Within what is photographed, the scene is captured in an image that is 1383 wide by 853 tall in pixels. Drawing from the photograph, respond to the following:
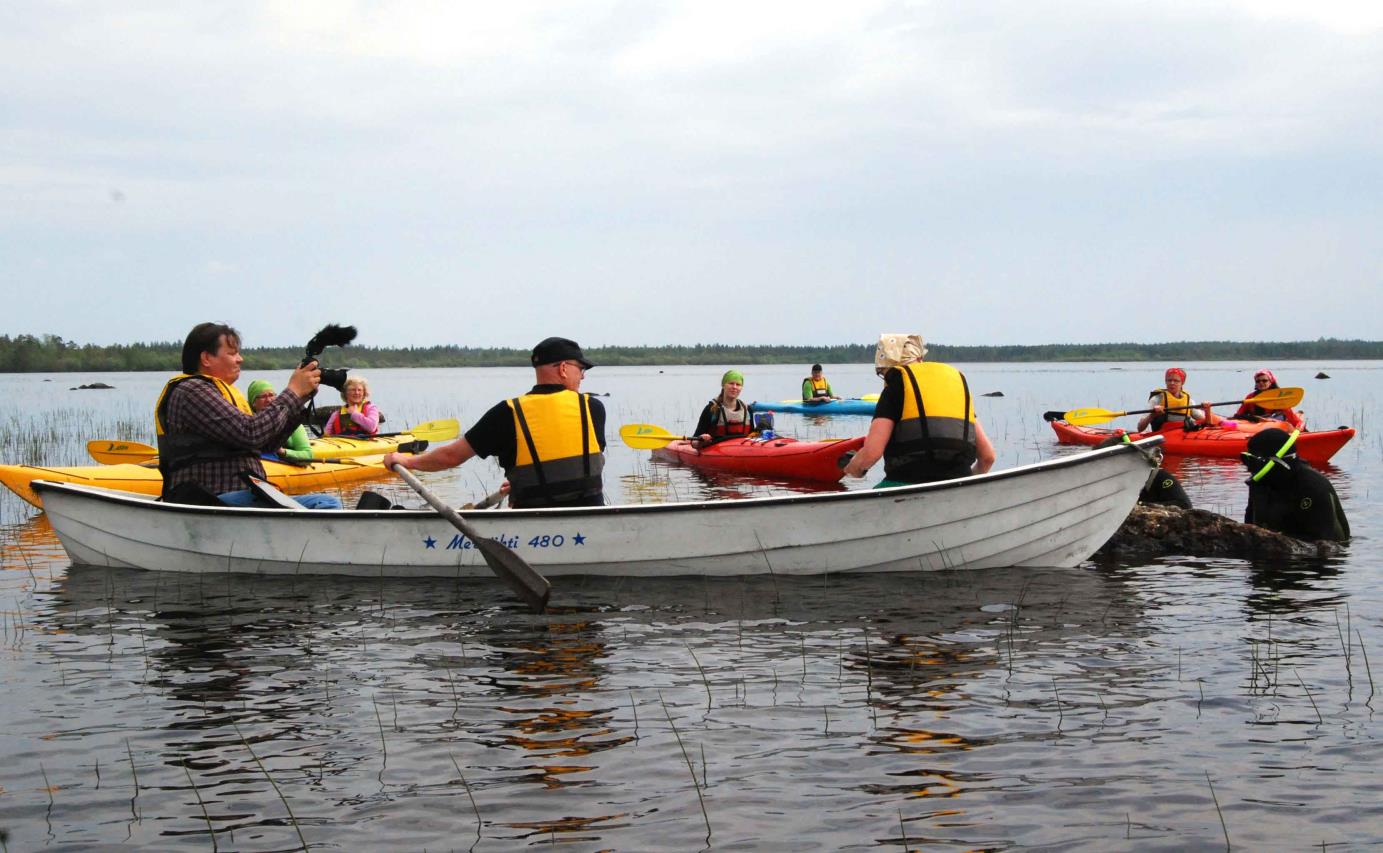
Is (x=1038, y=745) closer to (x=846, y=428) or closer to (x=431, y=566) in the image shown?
(x=431, y=566)

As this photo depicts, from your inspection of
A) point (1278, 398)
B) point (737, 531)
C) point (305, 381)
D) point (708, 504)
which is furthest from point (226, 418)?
point (1278, 398)

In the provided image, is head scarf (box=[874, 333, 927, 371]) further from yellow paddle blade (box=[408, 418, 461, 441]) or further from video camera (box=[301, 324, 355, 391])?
yellow paddle blade (box=[408, 418, 461, 441])

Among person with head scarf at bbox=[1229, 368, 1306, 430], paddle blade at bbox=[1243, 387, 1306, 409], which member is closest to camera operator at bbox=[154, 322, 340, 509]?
person with head scarf at bbox=[1229, 368, 1306, 430]

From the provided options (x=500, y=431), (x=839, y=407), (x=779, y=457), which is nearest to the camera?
(x=500, y=431)

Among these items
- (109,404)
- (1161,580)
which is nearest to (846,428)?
(1161,580)

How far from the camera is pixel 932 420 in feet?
28.3

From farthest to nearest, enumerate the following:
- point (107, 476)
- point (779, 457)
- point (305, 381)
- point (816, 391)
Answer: point (816, 391) < point (779, 457) < point (107, 476) < point (305, 381)

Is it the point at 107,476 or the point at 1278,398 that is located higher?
the point at 1278,398

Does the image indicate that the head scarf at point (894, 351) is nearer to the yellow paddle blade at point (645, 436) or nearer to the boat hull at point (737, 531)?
the boat hull at point (737, 531)

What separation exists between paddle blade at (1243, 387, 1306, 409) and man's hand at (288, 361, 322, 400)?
16.4m

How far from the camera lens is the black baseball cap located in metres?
8.46

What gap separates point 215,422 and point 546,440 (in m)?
2.17

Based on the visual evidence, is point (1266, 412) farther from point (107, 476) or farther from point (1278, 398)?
point (107, 476)

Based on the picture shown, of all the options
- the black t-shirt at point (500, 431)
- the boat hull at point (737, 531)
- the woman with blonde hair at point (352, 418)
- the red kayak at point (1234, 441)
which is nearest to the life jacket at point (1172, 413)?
the red kayak at point (1234, 441)
